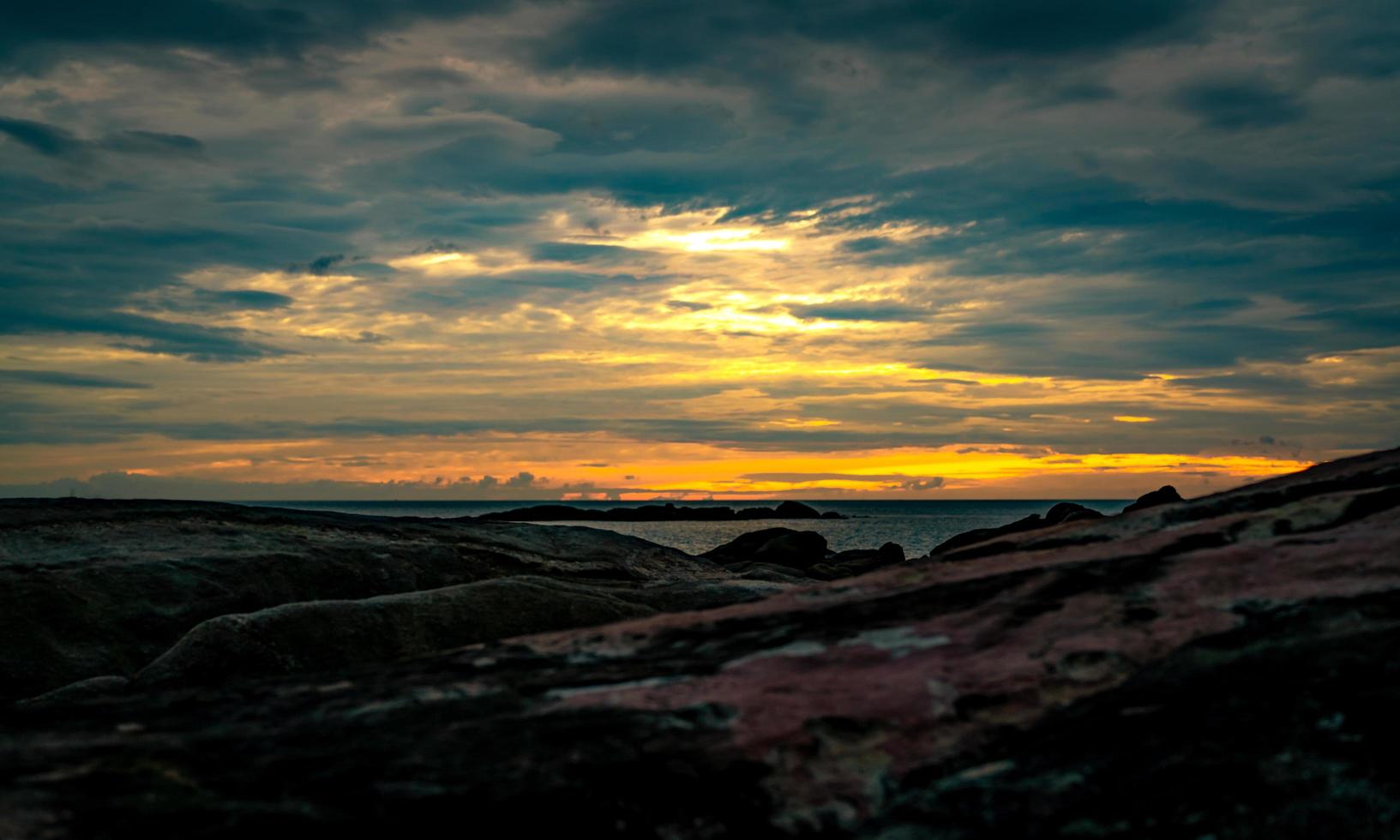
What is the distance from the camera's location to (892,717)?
3.78 metres

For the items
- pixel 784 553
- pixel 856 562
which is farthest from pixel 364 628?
pixel 856 562

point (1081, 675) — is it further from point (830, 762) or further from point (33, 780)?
point (33, 780)

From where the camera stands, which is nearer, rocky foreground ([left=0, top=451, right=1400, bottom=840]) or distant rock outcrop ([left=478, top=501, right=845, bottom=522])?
rocky foreground ([left=0, top=451, right=1400, bottom=840])

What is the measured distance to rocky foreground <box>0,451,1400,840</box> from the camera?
322cm

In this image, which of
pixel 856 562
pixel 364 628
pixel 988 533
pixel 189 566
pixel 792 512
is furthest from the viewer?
pixel 792 512

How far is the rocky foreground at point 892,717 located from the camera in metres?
3.22

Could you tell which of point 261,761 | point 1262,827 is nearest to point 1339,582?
point 1262,827

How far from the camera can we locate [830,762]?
3584 millimetres

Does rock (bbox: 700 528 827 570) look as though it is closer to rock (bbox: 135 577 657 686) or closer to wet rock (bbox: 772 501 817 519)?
rock (bbox: 135 577 657 686)

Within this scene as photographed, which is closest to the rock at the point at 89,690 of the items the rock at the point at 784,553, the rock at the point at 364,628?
the rock at the point at 364,628

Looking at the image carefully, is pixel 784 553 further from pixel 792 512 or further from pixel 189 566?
pixel 792 512

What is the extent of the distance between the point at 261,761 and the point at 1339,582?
3.91 meters

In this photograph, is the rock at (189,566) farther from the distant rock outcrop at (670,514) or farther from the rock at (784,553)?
the distant rock outcrop at (670,514)

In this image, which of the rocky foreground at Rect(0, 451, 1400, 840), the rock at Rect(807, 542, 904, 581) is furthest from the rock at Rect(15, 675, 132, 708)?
the rock at Rect(807, 542, 904, 581)
